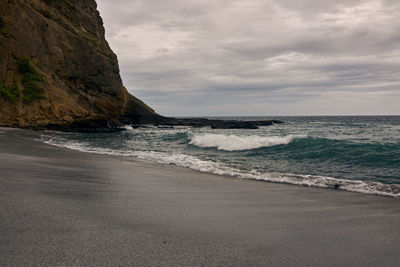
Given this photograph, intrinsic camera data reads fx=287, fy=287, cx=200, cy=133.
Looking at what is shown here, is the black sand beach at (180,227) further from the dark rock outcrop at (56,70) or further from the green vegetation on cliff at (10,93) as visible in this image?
the dark rock outcrop at (56,70)

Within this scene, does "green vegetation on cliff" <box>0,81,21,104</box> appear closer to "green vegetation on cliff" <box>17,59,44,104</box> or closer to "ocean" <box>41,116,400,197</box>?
"green vegetation on cliff" <box>17,59,44,104</box>

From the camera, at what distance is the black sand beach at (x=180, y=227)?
2.14 m

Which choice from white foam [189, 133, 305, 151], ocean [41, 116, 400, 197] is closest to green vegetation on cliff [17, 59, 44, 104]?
white foam [189, 133, 305, 151]

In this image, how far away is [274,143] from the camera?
1480 centimetres

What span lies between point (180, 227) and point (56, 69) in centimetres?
3381

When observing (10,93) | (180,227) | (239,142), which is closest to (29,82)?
(10,93)

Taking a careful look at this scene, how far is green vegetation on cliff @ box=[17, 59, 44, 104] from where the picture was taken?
26.4 m

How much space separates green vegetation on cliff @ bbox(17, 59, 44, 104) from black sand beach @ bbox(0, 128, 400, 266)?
2507cm

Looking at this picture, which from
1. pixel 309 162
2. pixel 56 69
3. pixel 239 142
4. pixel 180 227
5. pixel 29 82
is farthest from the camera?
pixel 56 69

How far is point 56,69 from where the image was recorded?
31.8m

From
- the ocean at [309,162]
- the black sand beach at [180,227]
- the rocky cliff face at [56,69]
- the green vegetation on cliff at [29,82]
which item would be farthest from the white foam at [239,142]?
the green vegetation on cliff at [29,82]

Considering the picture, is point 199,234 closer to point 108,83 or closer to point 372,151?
point 372,151

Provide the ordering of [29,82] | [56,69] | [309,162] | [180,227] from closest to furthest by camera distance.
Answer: [180,227], [309,162], [29,82], [56,69]

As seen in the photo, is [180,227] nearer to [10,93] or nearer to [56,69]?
[10,93]
